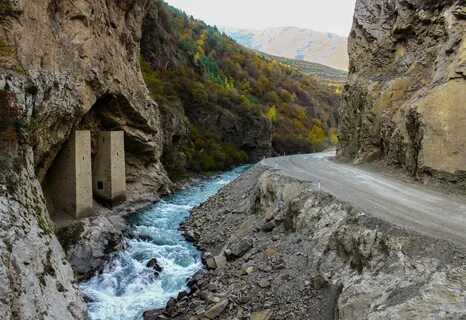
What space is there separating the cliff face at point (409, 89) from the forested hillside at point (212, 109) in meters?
23.3

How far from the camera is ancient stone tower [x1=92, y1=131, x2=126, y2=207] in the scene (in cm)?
3306

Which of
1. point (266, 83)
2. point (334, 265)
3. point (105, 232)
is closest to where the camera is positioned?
point (334, 265)

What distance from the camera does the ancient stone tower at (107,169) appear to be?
33062 millimetres

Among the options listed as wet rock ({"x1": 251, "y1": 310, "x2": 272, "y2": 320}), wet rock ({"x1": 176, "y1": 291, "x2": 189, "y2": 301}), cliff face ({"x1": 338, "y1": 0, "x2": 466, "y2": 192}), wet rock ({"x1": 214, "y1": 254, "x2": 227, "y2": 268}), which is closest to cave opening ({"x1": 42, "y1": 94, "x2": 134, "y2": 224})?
wet rock ({"x1": 214, "y1": 254, "x2": 227, "y2": 268})

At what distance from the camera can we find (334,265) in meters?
14.3

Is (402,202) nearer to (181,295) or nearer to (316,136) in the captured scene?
(181,295)

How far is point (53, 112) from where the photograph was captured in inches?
943

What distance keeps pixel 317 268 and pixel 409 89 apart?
16.6 meters

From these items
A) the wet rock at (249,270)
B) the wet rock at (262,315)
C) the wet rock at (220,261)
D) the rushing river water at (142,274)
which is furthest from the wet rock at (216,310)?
the wet rock at (220,261)

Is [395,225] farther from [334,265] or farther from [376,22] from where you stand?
[376,22]

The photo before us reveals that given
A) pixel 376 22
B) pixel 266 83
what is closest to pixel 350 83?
pixel 376 22

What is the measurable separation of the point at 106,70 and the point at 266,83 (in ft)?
367

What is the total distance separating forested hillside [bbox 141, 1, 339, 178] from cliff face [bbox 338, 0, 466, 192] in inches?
916

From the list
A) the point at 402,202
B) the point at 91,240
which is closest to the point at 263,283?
the point at 402,202
